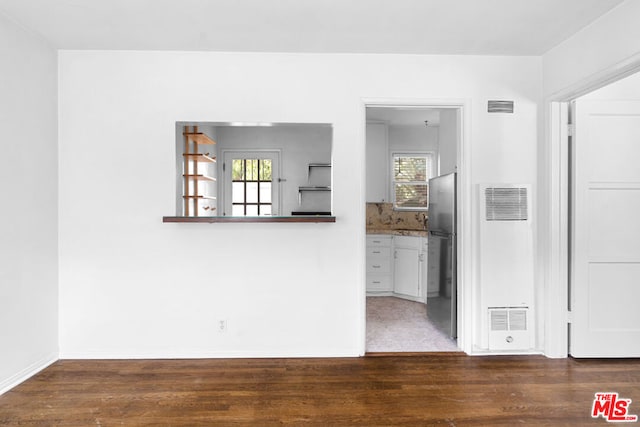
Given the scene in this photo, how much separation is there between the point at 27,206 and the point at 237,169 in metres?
1.50

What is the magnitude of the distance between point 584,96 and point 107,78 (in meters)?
3.82

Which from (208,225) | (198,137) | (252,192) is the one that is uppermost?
(198,137)

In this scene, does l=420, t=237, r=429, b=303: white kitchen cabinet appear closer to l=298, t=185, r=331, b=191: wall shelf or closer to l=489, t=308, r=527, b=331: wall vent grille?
l=489, t=308, r=527, b=331: wall vent grille

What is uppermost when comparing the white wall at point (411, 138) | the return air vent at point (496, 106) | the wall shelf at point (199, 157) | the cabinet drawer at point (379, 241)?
the white wall at point (411, 138)

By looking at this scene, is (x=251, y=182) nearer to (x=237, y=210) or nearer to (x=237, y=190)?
(x=237, y=190)

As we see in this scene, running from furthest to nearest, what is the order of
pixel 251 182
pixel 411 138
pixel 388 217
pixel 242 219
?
pixel 411 138 → pixel 388 217 → pixel 251 182 → pixel 242 219

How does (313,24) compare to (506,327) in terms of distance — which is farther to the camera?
(506,327)

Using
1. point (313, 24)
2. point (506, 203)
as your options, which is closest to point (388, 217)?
point (506, 203)

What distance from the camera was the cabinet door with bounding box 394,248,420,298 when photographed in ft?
16.4

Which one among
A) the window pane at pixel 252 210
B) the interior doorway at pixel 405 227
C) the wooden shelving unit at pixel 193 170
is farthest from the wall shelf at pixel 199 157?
the interior doorway at pixel 405 227

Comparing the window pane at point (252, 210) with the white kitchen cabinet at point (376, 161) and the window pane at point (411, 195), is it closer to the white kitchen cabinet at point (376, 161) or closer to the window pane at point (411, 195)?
the white kitchen cabinet at point (376, 161)

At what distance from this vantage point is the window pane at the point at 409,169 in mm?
6074

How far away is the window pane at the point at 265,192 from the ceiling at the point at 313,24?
1.07 metres

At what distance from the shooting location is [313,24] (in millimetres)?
2592
